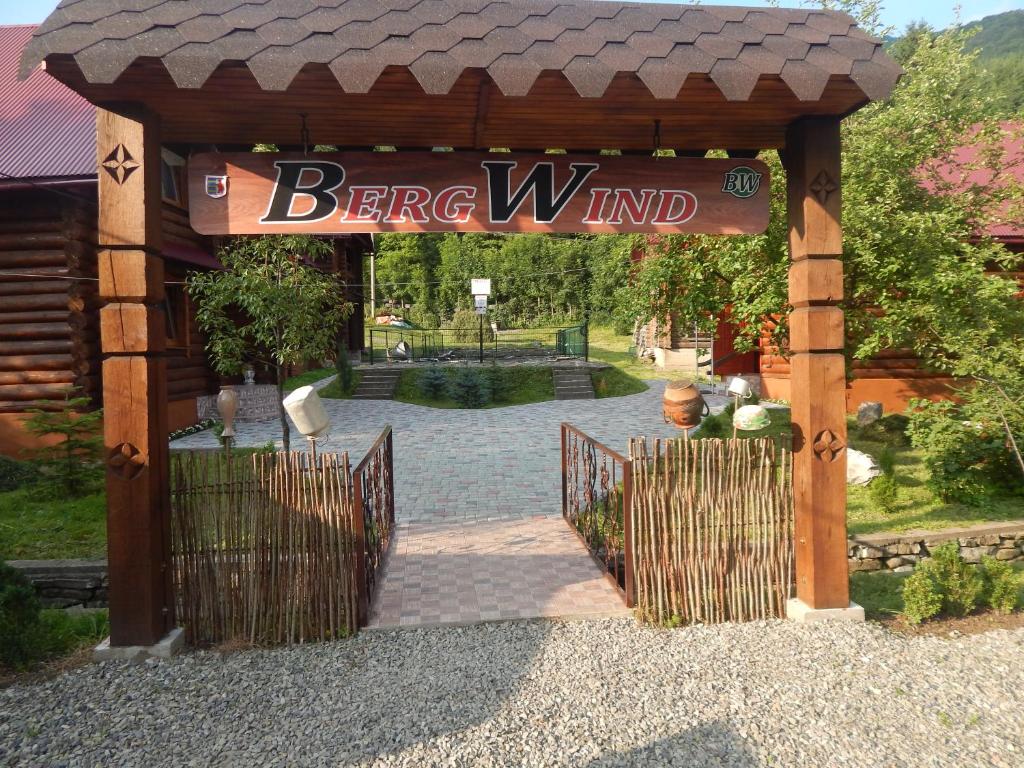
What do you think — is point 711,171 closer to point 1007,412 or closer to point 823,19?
point 823,19

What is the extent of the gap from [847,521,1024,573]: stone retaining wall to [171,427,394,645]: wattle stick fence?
5029mm

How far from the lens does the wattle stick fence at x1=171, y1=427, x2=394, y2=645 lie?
167 inches

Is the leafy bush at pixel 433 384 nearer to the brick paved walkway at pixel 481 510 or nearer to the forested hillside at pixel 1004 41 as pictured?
the brick paved walkway at pixel 481 510

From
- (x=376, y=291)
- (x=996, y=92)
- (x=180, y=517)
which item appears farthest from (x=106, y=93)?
(x=376, y=291)

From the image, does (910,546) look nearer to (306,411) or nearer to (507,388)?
(306,411)

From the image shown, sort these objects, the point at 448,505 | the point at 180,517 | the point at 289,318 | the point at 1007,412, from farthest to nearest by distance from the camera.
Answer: the point at 289,318 < the point at 448,505 < the point at 1007,412 < the point at 180,517

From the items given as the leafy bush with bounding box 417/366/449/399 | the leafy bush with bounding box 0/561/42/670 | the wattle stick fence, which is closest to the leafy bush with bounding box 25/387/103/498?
the leafy bush with bounding box 0/561/42/670

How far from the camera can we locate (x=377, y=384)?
20219mm

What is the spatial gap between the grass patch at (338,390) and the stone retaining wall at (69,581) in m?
13.1

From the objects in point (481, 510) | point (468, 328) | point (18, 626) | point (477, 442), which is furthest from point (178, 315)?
point (468, 328)

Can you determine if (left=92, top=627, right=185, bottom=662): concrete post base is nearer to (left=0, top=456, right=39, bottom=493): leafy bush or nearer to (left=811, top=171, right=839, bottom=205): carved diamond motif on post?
(left=811, top=171, right=839, bottom=205): carved diamond motif on post

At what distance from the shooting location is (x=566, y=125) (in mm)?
4641

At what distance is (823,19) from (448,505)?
6.26 m

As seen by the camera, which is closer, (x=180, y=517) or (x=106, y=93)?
(x=106, y=93)
